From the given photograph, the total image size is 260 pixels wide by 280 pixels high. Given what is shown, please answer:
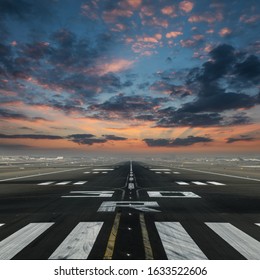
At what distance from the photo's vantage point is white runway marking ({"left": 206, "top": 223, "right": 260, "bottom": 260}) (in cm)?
696

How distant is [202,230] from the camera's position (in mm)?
9359

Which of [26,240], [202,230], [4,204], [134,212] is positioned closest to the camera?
[26,240]

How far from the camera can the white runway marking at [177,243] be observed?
6.72 metres

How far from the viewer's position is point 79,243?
25.5ft

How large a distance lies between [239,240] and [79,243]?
468 centimetres

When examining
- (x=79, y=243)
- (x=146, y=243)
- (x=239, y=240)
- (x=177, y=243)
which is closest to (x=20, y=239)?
(x=79, y=243)

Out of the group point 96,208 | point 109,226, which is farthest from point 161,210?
point 109,226

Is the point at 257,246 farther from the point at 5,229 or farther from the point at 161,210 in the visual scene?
the point at 5,229

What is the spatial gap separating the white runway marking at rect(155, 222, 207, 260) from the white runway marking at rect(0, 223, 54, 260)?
3.88 meters

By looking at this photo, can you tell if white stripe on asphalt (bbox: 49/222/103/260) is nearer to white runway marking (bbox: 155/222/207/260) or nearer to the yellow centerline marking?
the yellow centerline marking

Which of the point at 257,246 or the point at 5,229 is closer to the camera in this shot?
the point at 257,246

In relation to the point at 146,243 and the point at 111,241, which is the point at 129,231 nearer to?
the point at 111,241

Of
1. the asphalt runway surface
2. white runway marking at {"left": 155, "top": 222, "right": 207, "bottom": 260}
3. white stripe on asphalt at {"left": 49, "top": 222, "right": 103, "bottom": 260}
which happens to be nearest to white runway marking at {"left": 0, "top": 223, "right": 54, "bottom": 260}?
the asphalt runway surface
